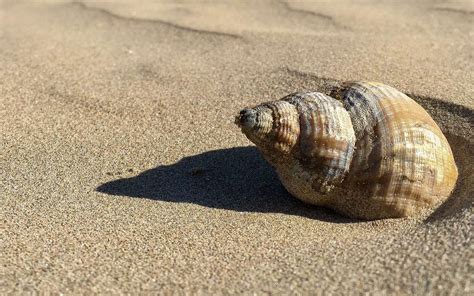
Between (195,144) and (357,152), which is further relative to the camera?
(195,144)

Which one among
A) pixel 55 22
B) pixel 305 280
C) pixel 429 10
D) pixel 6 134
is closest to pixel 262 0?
pixel 429 10

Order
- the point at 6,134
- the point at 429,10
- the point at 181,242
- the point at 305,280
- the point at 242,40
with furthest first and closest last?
the point at 429,10
the point at 242,40
the point at 6,134
the point at 181,242
the point at 305,280

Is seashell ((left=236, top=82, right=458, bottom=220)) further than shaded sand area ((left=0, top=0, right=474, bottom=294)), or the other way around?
seashell ((left=236, top=82, right=458, bottom=220))

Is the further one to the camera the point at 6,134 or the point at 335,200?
the point at 6,134

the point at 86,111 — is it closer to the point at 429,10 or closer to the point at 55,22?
the point at 55,22
